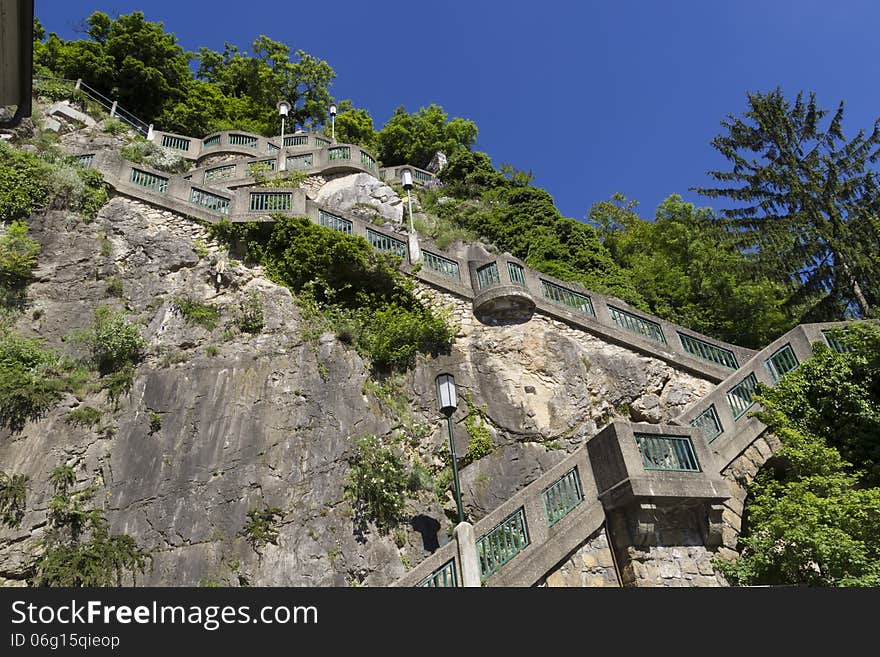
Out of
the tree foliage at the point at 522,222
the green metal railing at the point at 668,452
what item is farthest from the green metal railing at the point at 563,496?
the tree foliage at the point at 522,222

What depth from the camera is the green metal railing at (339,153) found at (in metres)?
23.6

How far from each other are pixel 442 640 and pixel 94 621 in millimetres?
2360

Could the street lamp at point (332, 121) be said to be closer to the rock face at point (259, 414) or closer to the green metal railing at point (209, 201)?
the green metal railing at point (209, 201)

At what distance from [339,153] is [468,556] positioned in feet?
64.4

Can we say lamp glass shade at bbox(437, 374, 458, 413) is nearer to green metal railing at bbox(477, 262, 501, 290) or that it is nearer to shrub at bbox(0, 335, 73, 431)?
green metal railing at bbox(477, 262, 501, 290)

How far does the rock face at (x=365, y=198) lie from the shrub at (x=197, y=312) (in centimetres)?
770

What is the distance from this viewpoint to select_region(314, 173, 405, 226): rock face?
792 inches

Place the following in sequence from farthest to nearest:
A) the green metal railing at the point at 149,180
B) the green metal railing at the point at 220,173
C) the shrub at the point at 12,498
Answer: the green metal railing at the point at 220,173 → the green metal railing at the point at 149,180 → the shrub at the point at 12,498

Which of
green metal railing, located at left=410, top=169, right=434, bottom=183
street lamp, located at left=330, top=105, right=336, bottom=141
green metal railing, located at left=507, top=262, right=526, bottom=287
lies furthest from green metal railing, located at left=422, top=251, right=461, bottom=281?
street lamp, located at left=330, top=105, right=336, bottom=141

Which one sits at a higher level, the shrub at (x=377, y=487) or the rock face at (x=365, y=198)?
the rock face at (x=365, y=198)

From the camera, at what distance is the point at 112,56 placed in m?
28.8

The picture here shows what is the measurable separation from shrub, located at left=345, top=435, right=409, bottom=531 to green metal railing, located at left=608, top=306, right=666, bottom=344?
5.71 metres

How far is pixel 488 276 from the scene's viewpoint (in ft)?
44.8

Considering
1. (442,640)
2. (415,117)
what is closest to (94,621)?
(442,640)
